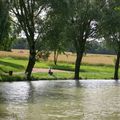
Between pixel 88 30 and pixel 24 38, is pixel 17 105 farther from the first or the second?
pixel 88 30

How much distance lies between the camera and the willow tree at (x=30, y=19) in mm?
51844

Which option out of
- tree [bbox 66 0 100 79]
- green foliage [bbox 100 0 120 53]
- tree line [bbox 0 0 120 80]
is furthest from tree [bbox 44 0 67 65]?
green foliage [bbox 100 0 120 53]

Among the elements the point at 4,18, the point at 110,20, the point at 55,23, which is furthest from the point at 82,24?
the point at 4,18

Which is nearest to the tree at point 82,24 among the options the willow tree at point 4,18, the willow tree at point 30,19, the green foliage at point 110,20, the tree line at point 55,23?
the tree line at point 55,23

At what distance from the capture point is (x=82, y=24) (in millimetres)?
62969

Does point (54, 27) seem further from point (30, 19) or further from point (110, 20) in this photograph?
point (110, 20)

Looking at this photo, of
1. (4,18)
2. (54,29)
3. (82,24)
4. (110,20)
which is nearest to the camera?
(4,18)

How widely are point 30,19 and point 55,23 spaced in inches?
130

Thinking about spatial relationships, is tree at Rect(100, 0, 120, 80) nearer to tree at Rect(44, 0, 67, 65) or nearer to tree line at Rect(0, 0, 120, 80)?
tree line at Rect(0, 0, 120, 80)

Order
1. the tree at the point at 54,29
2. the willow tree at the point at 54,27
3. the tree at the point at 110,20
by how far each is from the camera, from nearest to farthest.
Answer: the willow tree at the point at 54,27 → the tree at the point at 54,29 → the tree at the point at 110,20

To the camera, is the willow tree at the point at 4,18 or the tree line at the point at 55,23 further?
the tree line at the point at 55,23

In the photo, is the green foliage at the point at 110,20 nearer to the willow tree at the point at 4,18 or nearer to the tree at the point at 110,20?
the tree at the point at 110,20

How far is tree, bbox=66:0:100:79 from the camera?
5998 cm

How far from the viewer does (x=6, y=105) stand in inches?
967
